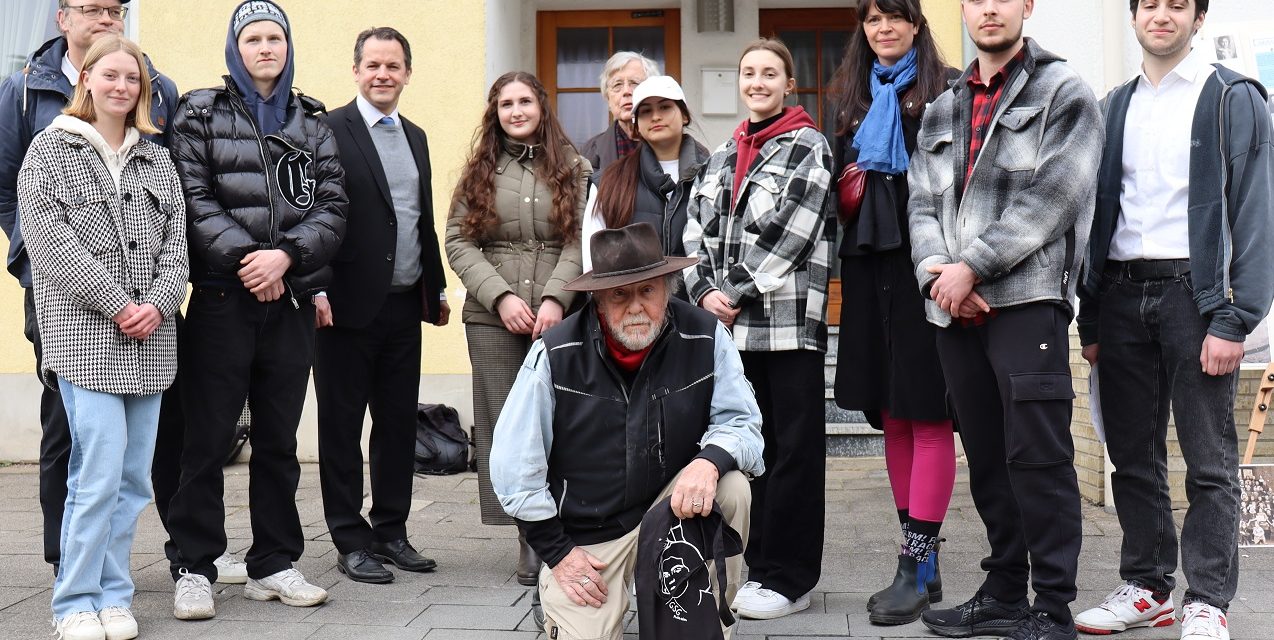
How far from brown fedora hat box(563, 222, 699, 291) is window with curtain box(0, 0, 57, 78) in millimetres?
5935

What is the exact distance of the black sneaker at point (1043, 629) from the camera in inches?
140

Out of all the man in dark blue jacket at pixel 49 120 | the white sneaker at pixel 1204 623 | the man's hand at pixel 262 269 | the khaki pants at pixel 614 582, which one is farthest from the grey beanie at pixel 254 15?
the white sneaker at pixel 1204 623

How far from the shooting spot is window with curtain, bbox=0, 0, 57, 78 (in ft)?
25.5

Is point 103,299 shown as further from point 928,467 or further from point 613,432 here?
point 928,467

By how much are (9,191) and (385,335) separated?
4.75ft

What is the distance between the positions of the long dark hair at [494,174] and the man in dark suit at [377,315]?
263 mm

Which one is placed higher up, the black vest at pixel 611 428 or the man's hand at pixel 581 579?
the black vest at pixel 611 428

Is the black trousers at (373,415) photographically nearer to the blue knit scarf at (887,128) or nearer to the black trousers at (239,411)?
the black trousers at (239,411)

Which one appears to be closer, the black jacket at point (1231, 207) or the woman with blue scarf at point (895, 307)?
the black jacket at point (1231, 207)

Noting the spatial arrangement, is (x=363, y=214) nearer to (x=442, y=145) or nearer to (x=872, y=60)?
(x=872, y=60)

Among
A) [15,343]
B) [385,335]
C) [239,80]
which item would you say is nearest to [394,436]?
[385,335]

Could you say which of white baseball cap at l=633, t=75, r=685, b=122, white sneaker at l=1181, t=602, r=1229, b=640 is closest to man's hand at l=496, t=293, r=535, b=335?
white baseball cap at l=633, t=75, r=685, b=122

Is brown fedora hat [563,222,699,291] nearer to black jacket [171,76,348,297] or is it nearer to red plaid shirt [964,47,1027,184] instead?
red plaid shirt [964,47,1027,184]

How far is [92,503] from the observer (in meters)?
3.85
